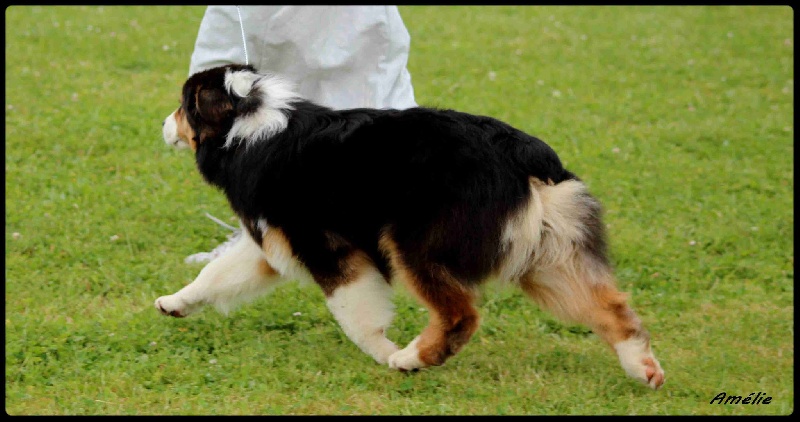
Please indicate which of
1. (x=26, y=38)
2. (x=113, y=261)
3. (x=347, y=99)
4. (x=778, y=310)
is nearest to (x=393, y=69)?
(x=347, y=99)

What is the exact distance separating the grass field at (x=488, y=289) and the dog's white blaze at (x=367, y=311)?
13 centimetres

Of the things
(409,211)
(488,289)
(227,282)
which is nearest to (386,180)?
(409,211)

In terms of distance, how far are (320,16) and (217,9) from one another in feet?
2.09

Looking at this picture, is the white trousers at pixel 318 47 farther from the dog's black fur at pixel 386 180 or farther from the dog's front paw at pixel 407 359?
the dog's front paw at pixel 407 359

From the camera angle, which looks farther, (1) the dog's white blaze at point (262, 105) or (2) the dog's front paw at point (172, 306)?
(2) the dog's front paw at point (172, 306)

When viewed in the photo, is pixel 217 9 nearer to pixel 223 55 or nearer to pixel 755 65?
pixel 223 55

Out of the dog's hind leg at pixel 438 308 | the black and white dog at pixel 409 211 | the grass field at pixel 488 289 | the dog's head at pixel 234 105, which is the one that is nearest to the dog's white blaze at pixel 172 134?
the dog's head at pixel 234 105

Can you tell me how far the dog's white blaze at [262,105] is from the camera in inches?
182

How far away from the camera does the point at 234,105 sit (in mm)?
4734

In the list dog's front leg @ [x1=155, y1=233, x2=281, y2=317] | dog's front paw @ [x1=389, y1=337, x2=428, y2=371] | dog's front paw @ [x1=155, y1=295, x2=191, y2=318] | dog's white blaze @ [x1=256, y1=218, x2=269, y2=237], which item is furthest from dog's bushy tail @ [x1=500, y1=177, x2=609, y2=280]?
dog's front paw @ [x1=155, y1=295, x2=191, y2=318]

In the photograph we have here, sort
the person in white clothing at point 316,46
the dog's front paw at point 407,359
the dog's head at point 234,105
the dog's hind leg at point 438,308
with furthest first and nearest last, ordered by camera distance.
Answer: the person in white clothing at point 316,46, the dog's head at point 234,105, the dog's front paw at point 407,359, the dog's hind leg at point 438,308

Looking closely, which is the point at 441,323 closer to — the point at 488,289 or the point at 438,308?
the point at 438,308

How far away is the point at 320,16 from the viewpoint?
5.74 meters

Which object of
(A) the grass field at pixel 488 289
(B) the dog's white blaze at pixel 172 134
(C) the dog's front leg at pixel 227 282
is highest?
(B) the dog's white blaze at pixel 172 134
